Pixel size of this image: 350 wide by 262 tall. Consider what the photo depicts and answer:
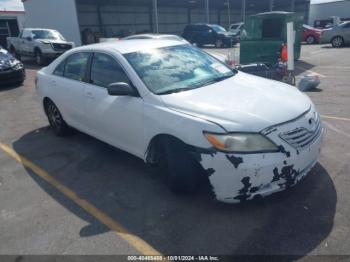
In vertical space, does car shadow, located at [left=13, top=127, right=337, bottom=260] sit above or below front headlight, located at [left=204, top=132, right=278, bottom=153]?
below

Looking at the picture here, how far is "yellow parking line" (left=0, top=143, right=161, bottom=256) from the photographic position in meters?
2.89

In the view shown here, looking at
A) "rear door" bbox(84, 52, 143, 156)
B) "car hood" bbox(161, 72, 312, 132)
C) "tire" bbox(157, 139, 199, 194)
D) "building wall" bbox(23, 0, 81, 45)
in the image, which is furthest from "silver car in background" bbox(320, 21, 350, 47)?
"tire" bbox(157, 139, 199, 194)

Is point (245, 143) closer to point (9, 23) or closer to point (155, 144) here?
point (155, 144)

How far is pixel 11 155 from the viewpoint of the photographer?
516 cm

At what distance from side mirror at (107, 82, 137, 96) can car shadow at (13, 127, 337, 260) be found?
1101 mm

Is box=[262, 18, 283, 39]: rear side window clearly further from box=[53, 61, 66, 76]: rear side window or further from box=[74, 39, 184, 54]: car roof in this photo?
box=[53, 61, 66, 76]: rear side window

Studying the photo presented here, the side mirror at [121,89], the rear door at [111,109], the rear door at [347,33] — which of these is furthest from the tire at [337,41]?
the side mirror at [121,89]

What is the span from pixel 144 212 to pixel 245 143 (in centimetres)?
127

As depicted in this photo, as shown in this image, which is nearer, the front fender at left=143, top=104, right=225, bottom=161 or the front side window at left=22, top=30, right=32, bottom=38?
the front fender at left=143, top=104, right=225, bottom=161

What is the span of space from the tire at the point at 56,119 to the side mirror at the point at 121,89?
7.09 feet

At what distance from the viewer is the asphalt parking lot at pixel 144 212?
285 centimetres

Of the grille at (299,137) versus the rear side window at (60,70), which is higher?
the rear side window at (60,70)

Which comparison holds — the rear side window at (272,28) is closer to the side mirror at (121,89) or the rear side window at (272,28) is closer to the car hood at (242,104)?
the car hood at (242,104)

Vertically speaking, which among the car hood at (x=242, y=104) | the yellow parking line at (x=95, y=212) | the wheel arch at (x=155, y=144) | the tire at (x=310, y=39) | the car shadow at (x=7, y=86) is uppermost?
the car hood at (x=242, y=104)
